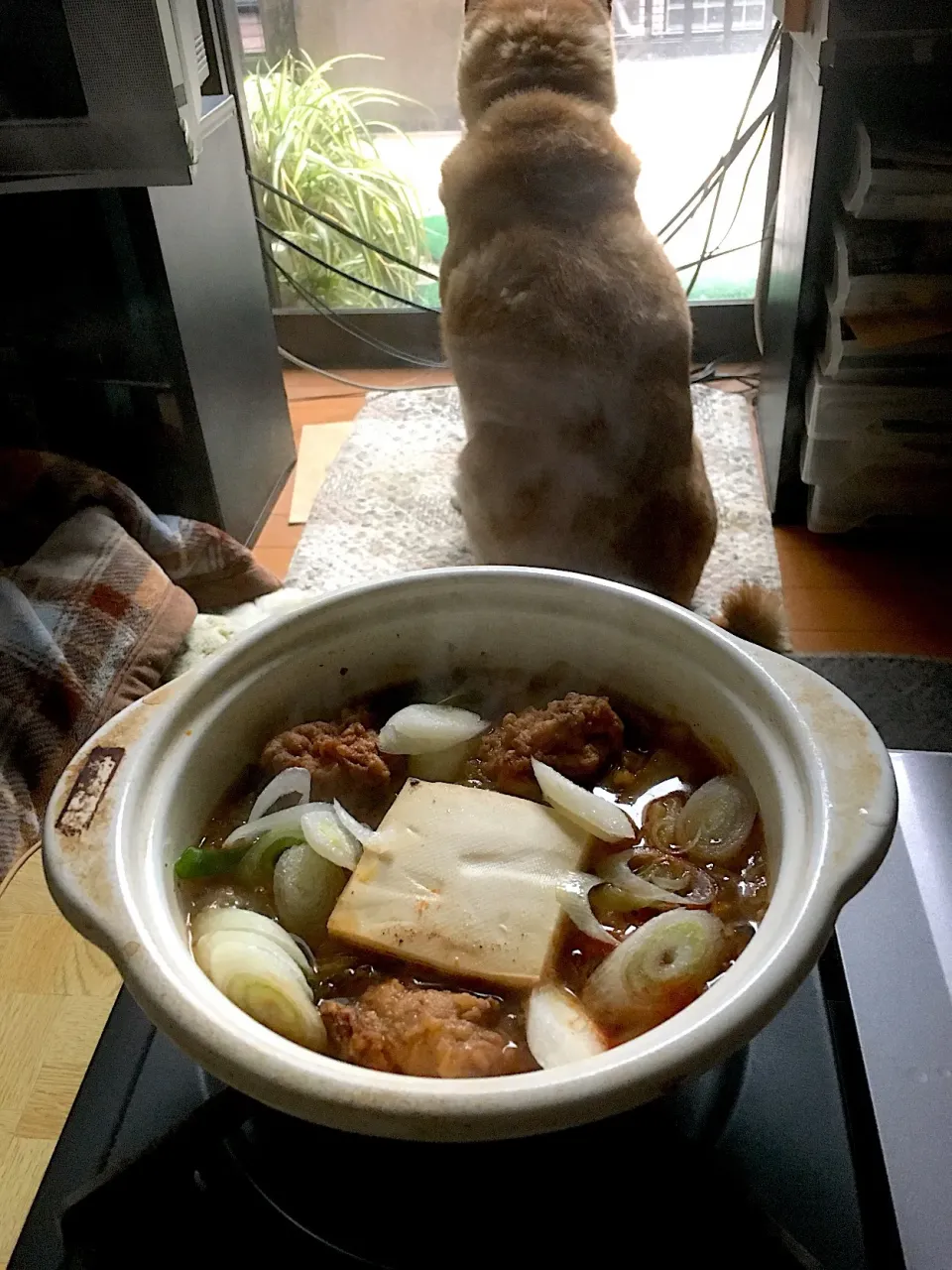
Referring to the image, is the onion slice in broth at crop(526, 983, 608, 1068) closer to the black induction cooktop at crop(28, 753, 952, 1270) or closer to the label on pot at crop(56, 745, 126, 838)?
the black induction cooktop at crop(28, 753, 952, 1270)

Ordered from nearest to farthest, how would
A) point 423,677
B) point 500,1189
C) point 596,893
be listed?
point 500,1189 → point 596,893 → point 423,677

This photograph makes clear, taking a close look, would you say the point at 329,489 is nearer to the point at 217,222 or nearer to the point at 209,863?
the point at 217,222

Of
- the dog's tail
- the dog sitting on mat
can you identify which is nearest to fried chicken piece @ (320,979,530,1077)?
the dog's tail

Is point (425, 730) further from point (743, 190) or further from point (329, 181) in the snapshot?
point (329, 181)

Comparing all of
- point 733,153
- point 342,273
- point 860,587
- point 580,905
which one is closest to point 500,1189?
point 580,905

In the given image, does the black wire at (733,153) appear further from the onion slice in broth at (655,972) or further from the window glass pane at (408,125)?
the onion slice in broth at (655,972)

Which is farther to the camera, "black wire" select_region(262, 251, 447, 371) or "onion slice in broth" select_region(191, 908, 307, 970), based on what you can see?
"black wire" select_region(262, 251, 447, 371)
